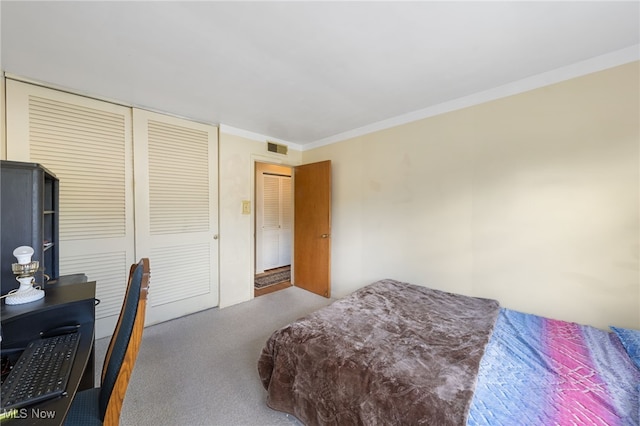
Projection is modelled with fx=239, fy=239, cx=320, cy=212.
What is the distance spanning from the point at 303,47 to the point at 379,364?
1.99m

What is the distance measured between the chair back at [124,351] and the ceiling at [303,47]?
1.46 meters

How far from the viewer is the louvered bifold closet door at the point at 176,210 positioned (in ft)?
8.48

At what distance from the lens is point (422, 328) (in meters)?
1.62

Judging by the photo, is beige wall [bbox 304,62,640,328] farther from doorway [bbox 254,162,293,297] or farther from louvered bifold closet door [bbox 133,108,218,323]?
doorway [bbox 254,162,293,297]

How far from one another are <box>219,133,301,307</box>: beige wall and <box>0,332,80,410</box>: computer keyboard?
7.03ft

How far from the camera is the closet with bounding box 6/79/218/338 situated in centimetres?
208

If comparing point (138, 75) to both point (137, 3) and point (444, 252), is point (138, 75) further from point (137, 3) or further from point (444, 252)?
point (444, 252)

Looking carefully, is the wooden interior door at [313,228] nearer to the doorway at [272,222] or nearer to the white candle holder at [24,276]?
the doorway at [272,222]

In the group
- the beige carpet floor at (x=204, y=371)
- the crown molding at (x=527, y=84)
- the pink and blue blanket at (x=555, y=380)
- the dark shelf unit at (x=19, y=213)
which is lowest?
the beige carpet floor at (x=204, y=371)

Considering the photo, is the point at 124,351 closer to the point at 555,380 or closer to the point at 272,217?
the point at 555,380

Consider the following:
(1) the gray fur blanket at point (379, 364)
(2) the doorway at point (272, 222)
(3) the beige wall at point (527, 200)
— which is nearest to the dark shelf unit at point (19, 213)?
(1) the gray fur blanket at point (379, 364)

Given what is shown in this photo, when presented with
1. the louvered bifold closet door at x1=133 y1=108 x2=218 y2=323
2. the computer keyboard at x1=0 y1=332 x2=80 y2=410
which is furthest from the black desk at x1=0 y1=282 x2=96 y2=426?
the louvered bifold closet door at x1=133 y1=108 x2=218 y2=323

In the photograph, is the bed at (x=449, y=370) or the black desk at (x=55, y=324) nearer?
the black desk at (x=55, y=324)

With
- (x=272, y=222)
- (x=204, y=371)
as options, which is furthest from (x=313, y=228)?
(x=204, y=371)
